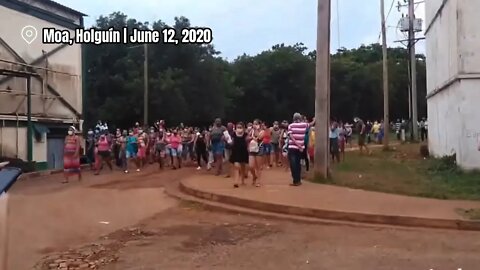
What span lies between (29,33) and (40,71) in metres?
1.69

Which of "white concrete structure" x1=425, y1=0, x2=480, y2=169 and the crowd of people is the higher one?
"white concrete structure" x1=425, y1=0, x2=480, y2=169

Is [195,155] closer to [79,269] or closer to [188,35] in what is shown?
[188,35]

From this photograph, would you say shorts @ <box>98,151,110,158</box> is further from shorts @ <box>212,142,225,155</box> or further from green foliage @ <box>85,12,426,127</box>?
green foliage @ <box>85,12,426,127</box>

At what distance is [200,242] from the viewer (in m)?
9.13

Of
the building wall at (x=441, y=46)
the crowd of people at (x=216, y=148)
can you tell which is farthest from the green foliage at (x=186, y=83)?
the building wall at (x=441, y=46)

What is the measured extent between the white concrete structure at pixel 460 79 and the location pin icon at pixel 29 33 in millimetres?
16425

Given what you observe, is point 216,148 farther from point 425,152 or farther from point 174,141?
point 425,152

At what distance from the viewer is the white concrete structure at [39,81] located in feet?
85.5

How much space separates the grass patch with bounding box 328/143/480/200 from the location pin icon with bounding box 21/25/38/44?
559 inches

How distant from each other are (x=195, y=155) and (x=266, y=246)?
1585 cm

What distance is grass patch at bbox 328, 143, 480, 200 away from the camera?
45.6 ft

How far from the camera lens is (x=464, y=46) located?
18375mm

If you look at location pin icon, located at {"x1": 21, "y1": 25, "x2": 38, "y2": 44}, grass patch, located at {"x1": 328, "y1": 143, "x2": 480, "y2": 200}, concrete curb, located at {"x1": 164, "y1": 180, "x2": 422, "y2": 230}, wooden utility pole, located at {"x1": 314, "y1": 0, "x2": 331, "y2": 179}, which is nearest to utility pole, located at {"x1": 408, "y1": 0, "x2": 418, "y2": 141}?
grass patch, located at {"x1": 328, "y1": 143, "x2": 480, "y2": 200}

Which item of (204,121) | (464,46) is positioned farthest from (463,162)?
(204,121)
